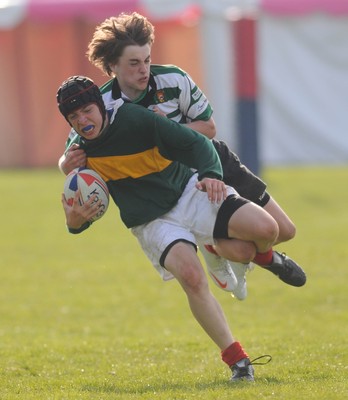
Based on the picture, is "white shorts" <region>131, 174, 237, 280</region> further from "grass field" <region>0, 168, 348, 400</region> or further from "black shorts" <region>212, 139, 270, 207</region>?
"grass field" <region>0, 168, 348, 400</region>

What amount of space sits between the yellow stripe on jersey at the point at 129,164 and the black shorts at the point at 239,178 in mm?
677

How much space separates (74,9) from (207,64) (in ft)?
10.6

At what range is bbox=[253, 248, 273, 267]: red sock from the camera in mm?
7520

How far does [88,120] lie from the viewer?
6.71 m

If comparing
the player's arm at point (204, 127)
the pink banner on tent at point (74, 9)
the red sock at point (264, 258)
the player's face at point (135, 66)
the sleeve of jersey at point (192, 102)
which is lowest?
the pink banner on tent at point (74, 9)

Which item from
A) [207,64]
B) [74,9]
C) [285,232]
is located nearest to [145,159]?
[285,232]

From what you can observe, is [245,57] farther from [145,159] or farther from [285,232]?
[145,159]

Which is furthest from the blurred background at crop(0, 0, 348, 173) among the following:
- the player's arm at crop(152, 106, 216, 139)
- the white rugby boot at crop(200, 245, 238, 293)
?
the player's arm at crop(152, 106, 216, 139)

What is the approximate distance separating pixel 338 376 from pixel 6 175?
18.1 meters

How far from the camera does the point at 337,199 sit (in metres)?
19.5

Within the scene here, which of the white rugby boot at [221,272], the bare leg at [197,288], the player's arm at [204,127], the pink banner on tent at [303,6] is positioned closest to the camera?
the bare leg at [197,288]

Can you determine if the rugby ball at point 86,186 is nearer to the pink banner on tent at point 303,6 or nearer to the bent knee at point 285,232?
the bent knee at point 285,232

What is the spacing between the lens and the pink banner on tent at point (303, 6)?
23.6 metres

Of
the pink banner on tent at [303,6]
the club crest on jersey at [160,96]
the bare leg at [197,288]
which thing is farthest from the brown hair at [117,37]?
the pink banner on tent at [303,6]
